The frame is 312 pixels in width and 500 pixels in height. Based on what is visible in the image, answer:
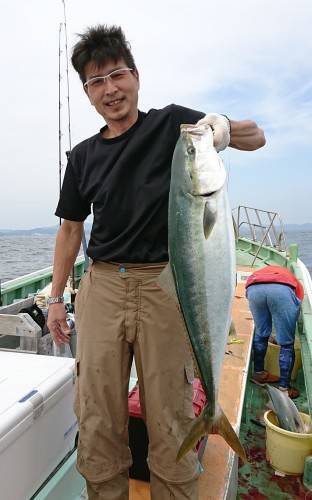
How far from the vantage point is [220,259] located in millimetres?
1939

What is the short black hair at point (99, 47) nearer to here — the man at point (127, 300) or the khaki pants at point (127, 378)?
the man at point (127, 300)

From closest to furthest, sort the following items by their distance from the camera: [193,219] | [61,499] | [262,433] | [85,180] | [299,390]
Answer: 1. [193,219]
2. [85,180]
3. [61,499]
4. [262,433]
5. [299,390]

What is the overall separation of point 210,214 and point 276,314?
4429mm

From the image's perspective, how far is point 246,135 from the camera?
7.59 feet

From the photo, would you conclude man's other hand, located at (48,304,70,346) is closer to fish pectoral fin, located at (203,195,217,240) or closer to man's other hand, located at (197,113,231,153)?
fish pectoral fin, located at (203,195,217,240)

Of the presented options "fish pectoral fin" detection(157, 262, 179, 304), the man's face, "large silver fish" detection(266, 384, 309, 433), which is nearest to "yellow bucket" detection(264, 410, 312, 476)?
"large silver fish" detection(266, 384, 309, 433)

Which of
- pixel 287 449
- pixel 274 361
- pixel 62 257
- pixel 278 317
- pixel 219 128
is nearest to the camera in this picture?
pixel 219 128

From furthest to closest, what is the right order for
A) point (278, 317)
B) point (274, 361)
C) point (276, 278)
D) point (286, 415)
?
point (274, 361) < point (276, 278) < point (278, 317) < point (286, 415)

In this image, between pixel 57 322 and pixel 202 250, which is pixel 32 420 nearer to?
pixel 57 322

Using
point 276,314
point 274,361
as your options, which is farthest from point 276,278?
point 274,361

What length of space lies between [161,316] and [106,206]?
71cm

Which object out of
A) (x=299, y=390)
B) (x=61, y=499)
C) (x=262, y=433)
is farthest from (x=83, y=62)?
(x=299, y=390)

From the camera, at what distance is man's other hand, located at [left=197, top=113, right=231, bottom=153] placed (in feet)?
6.45

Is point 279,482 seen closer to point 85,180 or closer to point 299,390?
point 299,390
